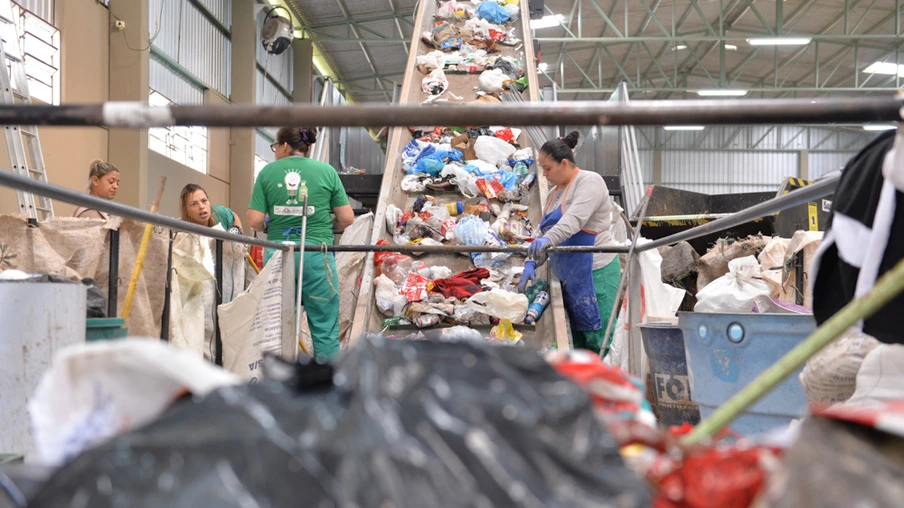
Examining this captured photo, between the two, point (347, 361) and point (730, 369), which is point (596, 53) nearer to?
point (730, 369)

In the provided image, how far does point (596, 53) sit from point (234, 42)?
985 cm

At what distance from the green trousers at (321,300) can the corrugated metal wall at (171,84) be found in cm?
722

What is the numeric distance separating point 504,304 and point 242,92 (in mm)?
11572

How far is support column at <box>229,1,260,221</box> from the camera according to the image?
48.1ft

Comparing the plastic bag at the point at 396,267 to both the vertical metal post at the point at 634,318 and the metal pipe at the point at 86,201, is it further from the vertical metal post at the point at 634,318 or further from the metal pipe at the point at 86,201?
the metal pipe at the point at 86,201

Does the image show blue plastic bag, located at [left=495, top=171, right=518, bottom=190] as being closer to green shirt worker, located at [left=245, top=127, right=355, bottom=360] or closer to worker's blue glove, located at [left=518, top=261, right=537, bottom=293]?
worker's blue glove, located at [left=518, top=261, right=537, bottom=293]

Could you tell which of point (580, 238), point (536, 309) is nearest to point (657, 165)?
point (580, 238)

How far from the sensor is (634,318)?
13.4ft

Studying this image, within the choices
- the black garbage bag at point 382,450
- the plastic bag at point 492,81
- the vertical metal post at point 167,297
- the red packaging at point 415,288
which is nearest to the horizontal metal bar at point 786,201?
the black garbage bag at point 382,450

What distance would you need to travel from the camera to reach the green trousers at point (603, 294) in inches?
203

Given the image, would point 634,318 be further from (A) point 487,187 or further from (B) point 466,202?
(B) point 466,202

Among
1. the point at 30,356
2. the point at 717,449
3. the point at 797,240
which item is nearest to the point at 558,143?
the point at 797,240

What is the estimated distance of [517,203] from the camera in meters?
6.41

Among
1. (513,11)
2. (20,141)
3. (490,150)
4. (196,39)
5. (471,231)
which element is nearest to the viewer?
(20,141)
